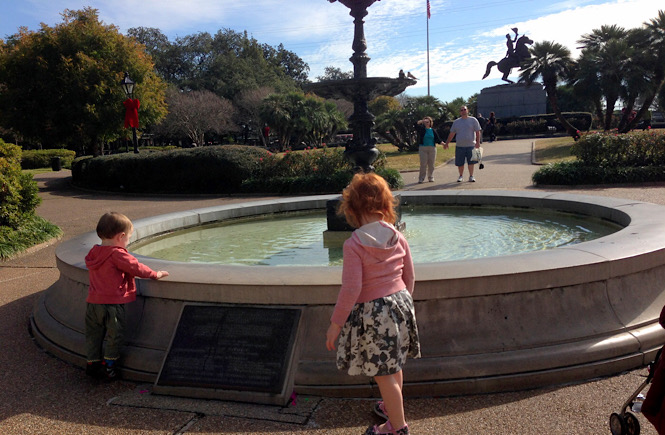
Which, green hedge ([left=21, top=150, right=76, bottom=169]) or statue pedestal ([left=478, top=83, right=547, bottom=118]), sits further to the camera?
statue pedestal ([left=478, top=83, right=547, bottom=118])

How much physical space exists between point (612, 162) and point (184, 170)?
12.4 m

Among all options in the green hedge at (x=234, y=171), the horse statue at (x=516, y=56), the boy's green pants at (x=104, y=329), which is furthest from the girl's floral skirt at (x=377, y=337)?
the horse statue at (x=516, y=56)

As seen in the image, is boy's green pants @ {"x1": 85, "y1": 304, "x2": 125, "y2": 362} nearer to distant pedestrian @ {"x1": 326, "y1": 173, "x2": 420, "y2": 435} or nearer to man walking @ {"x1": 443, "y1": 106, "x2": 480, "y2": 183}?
distant pedestrian @ {"x1": 326, "y1": 173, "x2": 420, "y2": 435}

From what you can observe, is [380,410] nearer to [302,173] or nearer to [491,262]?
[491,262]

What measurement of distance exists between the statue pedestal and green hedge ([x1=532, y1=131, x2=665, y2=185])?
2849 centimetres

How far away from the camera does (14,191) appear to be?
8953 mm

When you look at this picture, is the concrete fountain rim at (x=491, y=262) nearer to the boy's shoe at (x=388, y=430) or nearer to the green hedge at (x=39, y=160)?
the boy's shoe at (x=388, y=430)

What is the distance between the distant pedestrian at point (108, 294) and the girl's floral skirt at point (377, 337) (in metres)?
1.68

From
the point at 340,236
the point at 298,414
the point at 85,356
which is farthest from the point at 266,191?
the point at 298,414

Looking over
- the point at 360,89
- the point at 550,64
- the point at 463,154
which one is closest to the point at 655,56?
the point at 550,64

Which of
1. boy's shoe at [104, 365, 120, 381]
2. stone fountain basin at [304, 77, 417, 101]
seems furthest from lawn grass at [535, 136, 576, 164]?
boy's shoe at [104, 365, 120, 381]

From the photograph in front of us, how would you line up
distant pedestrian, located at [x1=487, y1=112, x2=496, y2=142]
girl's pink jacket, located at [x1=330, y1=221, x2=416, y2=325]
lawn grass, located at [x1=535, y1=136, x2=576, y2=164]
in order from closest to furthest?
1. girl's pink jacket, located at [x1=330, y1=221, x2=416, y2=325]
2. lawn grass, located at [x1=535, y1=136, x2=576, y2=164]
3. distant pedestrian, located at [x1=487, y1=112, x2=496, y2=142]

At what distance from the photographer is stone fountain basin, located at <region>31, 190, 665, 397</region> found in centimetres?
326

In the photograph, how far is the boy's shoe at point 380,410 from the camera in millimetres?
2956
